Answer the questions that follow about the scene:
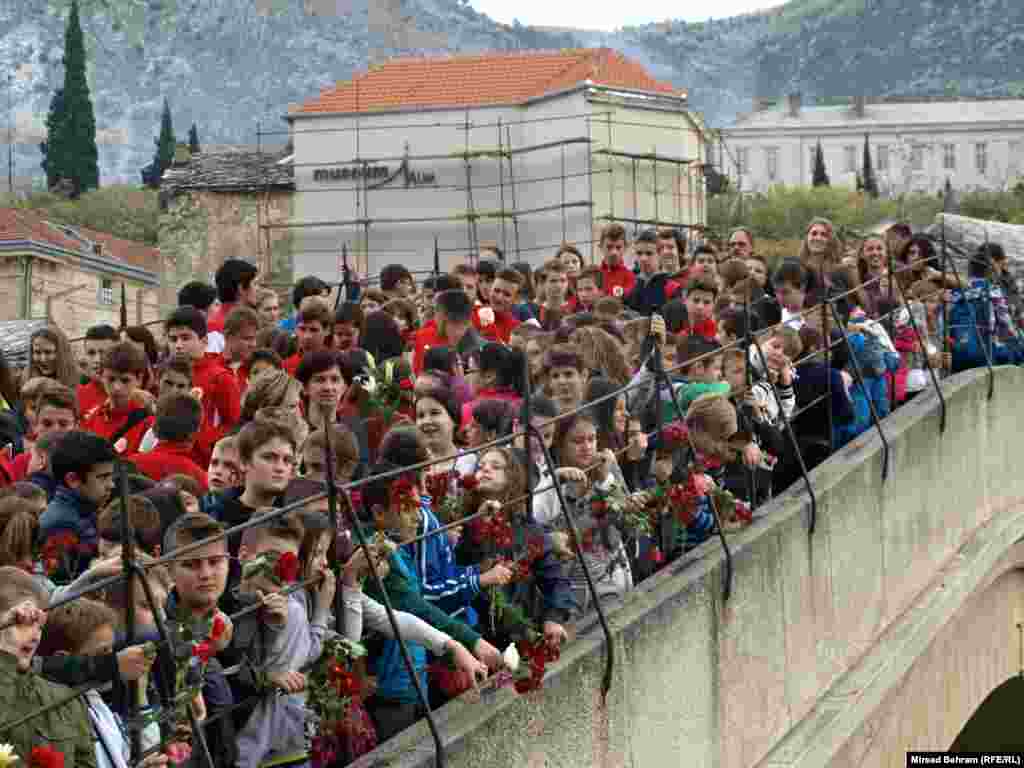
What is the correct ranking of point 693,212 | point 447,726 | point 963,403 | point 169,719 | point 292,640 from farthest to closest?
1. point 693,212
2. point 963,403
3. point 447,726
4. point 292,640
5. point 169,719

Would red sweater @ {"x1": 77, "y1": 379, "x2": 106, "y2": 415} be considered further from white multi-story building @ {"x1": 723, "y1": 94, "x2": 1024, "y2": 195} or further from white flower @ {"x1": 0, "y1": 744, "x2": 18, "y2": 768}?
white multi-story building @ {"x1": 723, "y1": 94, "x2": 1024, "y2": 195}

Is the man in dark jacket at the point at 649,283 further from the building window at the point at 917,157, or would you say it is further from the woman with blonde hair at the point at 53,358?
the building window at the point at 917,157

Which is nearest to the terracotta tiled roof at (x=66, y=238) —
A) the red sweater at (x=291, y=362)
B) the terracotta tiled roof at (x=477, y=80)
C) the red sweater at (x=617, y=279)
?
the terracotta tiled roof at (x=477, y=80)

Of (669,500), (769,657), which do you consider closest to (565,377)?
(669,500)

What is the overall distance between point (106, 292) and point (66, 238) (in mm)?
2037

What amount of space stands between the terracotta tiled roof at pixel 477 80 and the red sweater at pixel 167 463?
36252 millimetres

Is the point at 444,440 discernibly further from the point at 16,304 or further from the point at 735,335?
the point at 16,304

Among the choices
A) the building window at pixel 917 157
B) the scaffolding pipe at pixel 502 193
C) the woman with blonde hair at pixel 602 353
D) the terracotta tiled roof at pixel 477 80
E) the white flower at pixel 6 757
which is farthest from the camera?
the building window at pixel 917 157

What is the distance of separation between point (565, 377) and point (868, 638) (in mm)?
3467

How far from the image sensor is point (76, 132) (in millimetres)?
93188

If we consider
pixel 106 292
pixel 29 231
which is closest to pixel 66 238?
pixel 106 292

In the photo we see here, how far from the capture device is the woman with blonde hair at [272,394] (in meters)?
8.40

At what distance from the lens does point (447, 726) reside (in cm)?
635

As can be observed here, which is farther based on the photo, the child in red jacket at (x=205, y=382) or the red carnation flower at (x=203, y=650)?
the child in red jacket at (x=205, y=382)
